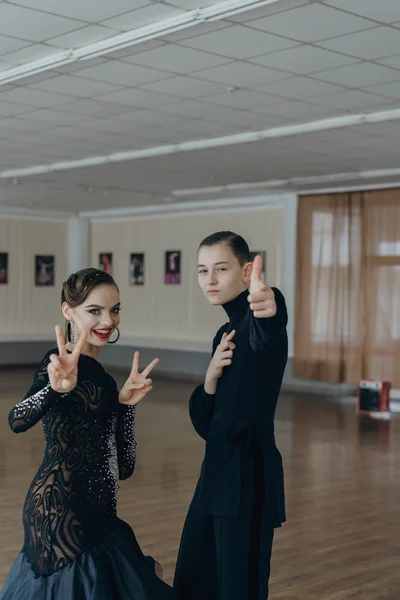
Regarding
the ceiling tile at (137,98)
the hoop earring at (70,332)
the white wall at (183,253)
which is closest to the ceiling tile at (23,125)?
the ceiling tile at (137,98)

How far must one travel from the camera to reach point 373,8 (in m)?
5.40

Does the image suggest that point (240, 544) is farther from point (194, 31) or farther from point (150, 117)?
point (150, 117)

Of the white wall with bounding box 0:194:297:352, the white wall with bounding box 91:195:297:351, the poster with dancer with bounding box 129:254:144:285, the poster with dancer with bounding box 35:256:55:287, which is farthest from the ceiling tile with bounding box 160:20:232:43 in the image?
the poster with dancer with bounding box 35:256:55:287

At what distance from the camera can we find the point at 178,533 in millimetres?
5625

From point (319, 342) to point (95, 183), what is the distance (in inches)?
171

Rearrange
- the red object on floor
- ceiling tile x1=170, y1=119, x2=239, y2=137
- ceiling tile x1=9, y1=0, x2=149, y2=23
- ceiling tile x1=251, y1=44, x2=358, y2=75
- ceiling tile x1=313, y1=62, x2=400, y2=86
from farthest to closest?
1. the red object on floor
2. ceiling tile x1=170, y1=119, x2=239, y2=137
3. ceiling tile x1=313, y1=62, x2=400, y2=86
4. ceiling tile x1=251, y1=44, x2=358, y2=75
5. ceiling tile x1=9, y1=0, x2=149, y2=23

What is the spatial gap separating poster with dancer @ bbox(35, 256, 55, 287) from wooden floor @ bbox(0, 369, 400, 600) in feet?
24.4

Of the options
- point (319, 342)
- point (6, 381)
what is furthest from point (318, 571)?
point (6, 381)

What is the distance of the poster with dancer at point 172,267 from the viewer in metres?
17.4

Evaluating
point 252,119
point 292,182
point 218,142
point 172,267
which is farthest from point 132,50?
point 172,267

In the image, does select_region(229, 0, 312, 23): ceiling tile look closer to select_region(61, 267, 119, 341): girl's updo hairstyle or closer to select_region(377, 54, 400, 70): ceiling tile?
select_region(377, 54, 400, 70): ceiling tile

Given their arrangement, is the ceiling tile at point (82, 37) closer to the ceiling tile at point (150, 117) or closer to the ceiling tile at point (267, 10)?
the ceiling tile at point (267, 10)

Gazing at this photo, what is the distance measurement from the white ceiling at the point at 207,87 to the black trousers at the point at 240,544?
3445mm

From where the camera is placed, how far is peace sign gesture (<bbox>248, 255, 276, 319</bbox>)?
2428 millimetres
